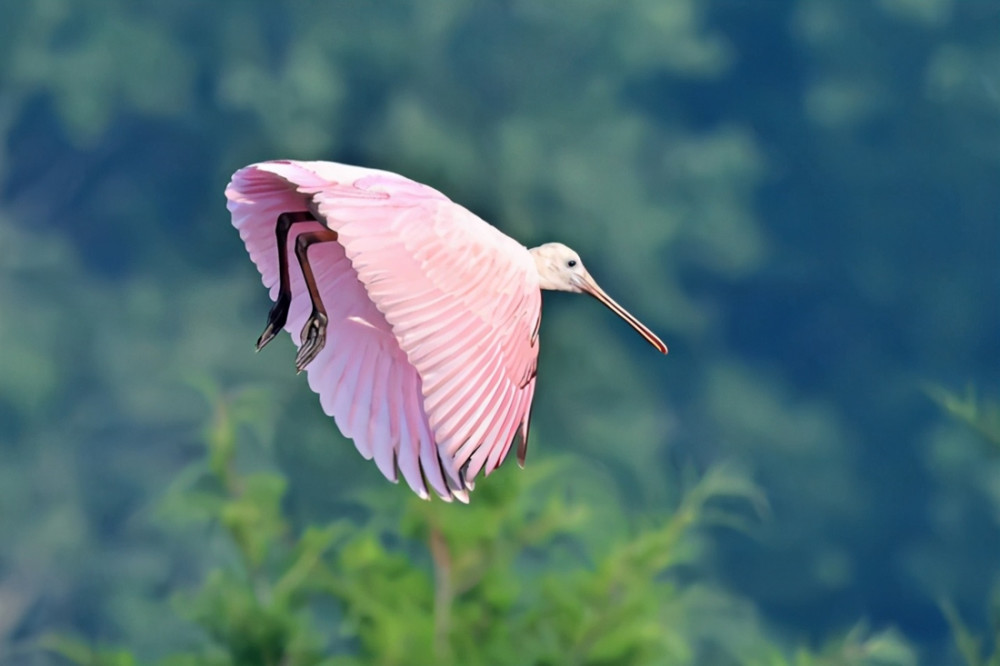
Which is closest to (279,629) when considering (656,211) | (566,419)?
(566,419)

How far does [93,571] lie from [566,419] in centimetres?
105

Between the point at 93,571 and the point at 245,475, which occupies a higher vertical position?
the point at 245,475

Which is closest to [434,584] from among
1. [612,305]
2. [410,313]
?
[612,305]

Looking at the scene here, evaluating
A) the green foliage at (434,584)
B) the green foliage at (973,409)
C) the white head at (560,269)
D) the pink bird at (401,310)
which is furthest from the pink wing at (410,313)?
the green foliage at (973,409)

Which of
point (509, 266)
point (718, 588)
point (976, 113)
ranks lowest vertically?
point (718, 588)

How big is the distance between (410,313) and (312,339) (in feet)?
0.50

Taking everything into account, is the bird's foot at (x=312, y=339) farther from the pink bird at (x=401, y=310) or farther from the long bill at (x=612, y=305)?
the long bill at (x=612, y=305)

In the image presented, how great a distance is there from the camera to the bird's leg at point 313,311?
1.85m

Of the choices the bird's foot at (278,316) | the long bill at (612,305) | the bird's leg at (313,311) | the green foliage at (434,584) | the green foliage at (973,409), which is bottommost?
the green foliage at (434,584)

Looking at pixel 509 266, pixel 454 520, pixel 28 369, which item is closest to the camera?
pixel 509 266

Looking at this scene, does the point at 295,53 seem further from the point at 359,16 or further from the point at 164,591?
the point at 164,591

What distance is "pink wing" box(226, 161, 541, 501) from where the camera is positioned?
5.81 feet

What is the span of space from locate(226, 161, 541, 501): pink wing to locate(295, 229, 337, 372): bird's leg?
0.15ft

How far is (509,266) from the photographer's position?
6.25 ft
